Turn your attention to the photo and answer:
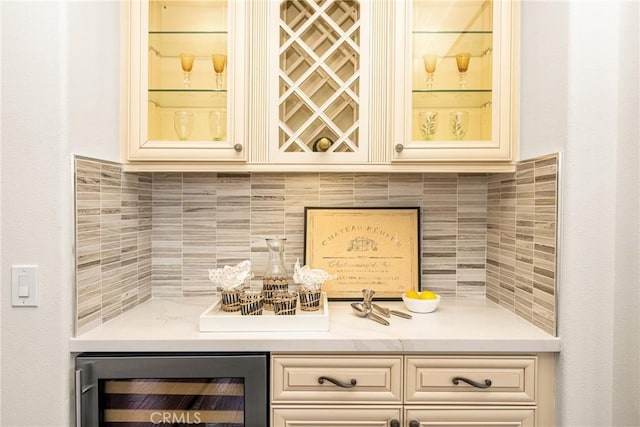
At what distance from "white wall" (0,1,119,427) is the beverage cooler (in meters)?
0.09

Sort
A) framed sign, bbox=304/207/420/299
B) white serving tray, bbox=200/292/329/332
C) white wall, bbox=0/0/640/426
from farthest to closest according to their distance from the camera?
framed sign, bbox=304/207/420/299 → white serving tray, bbox=200/292/329/332 → white wall, bbox=0/0/640/426

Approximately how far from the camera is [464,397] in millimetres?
1351

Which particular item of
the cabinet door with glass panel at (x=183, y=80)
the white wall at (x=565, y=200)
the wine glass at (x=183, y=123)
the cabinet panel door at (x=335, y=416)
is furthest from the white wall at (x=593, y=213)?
the wine glass at (x=183, y=123)

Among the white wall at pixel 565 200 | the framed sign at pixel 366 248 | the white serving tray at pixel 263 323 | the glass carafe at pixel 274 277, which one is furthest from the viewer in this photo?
the framed sign at pixel 366 248

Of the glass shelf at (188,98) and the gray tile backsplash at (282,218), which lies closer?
the glass shelf at (188,98)

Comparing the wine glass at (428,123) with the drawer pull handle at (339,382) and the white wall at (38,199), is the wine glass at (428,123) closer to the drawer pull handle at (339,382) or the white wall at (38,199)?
the drawer pull handle at (339,382)

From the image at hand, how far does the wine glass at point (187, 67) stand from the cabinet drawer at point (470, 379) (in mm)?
1276

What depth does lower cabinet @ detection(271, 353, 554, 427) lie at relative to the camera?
1350mm

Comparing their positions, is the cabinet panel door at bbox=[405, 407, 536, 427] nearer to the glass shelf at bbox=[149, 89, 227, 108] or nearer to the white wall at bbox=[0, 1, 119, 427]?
the white wall at bbox=[0, 1, 119, 427]

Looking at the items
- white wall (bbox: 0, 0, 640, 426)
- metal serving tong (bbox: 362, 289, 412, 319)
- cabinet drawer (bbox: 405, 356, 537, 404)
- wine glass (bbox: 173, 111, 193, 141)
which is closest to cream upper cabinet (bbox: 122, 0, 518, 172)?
wine glass (bbox: 173, 111, 193, 141)

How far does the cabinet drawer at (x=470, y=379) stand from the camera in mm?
1349

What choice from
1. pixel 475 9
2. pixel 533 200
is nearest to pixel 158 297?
pixel 533 200

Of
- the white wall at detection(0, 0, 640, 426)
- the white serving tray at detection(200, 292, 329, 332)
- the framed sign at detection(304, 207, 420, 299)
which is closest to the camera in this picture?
the white wall at detection(0, 0, 640, 426)

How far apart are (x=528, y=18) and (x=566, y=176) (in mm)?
638
